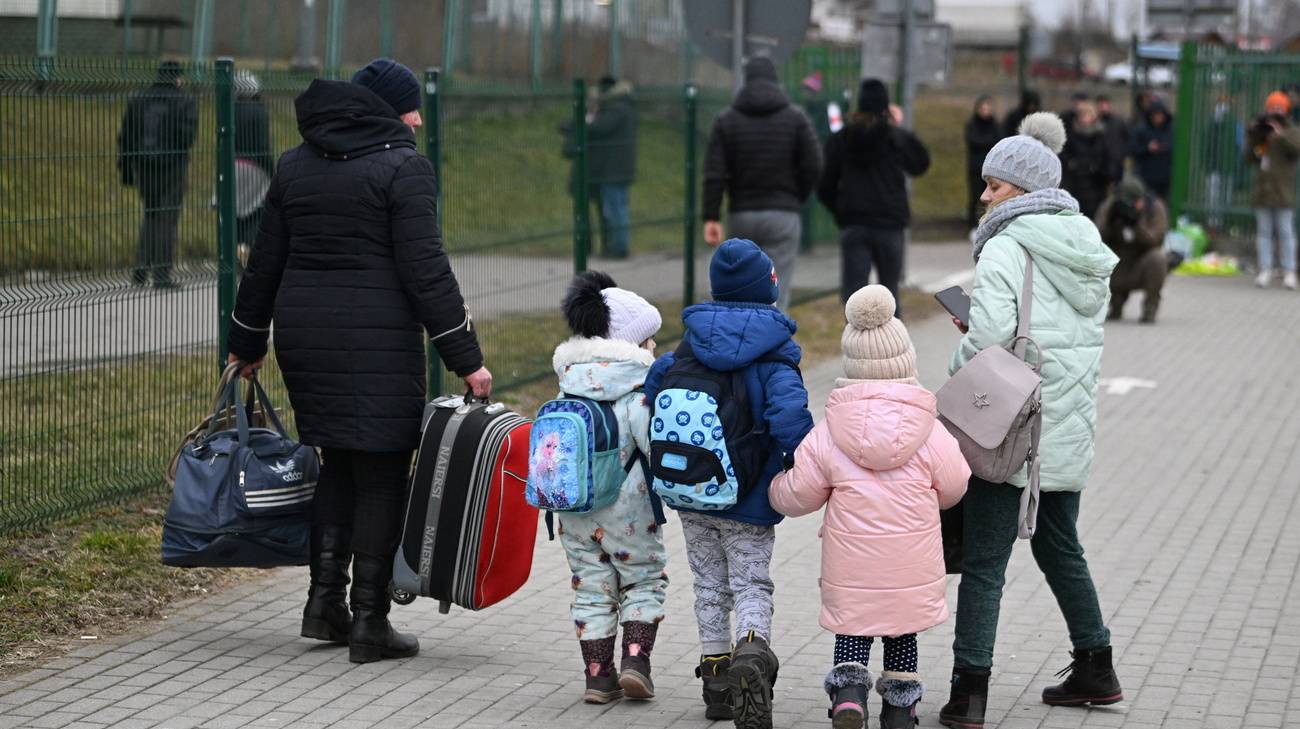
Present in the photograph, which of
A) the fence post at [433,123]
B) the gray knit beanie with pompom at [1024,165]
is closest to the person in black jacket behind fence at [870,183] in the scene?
the fence post at [433,123]

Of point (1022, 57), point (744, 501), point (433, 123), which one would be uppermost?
point (1022, 57)

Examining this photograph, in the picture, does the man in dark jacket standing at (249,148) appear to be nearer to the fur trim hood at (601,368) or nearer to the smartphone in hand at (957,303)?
the fur trim hood at (601,368)

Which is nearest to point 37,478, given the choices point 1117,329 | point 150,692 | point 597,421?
point 150,692

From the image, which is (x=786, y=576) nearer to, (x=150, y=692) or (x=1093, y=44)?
(x=150, y=692)

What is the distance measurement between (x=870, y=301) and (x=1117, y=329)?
10735mm

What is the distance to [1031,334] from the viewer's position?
5.08 metres

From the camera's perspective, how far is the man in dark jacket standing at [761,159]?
11.6 meters

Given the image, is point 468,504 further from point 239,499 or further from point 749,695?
point 749,695

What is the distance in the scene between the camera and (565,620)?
6398 millimetres

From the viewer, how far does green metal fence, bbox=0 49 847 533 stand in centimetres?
639

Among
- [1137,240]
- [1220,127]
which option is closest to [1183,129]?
[1220,127]

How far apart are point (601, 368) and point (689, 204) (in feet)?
Answer: 25.7

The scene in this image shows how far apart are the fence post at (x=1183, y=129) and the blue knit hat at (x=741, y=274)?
16.3m

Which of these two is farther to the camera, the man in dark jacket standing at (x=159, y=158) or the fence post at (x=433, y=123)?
the fence post at (x=433, y=123)
